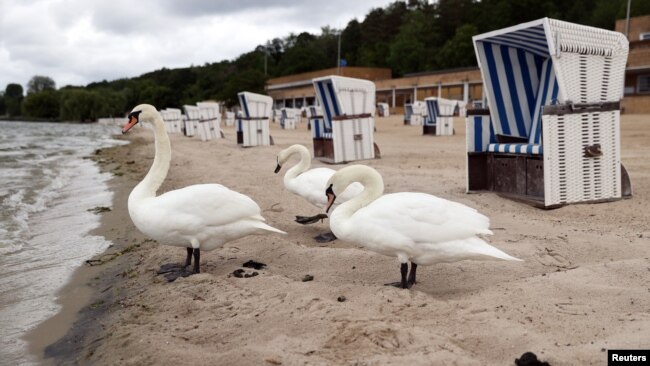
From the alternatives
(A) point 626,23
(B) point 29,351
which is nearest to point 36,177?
(B) point 29,351

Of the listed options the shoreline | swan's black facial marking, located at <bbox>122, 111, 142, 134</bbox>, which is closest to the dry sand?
the shoreline

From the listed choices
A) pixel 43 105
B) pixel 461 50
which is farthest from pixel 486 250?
pixel 43 105

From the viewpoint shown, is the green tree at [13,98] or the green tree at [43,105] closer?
the green tree at [43,105]

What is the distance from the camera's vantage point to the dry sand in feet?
8.52

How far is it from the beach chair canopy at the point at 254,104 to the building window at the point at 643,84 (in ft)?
80.5

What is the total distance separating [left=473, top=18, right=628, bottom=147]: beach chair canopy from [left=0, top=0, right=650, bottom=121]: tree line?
4632cm

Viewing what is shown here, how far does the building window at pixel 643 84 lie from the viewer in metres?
31.7

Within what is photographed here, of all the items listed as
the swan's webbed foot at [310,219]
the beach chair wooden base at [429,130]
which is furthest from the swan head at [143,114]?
the beach chair wooden base at [429,130]

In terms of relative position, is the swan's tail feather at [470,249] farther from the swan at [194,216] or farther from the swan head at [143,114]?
the swan head at [143,114]

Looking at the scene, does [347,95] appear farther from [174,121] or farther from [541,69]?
[174,121]

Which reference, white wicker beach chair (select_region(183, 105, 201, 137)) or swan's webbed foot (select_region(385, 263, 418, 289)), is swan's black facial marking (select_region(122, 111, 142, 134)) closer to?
swan's webbed foot (select_region(385, 263, 418, 289))

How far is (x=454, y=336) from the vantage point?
2715mm

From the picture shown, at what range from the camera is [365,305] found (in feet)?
10.4

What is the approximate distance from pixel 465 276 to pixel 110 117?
112144 millimetres
